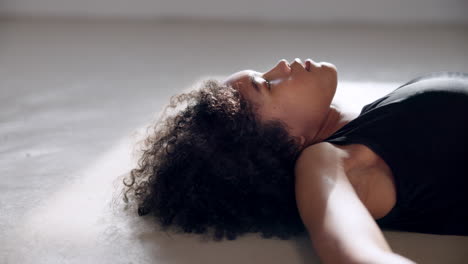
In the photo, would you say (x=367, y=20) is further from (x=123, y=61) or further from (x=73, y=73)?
(x=73, y=73)

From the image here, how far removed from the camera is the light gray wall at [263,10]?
347 centimetres

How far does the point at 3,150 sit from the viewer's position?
1974 mm

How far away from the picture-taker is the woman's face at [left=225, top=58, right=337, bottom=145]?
1440 mm

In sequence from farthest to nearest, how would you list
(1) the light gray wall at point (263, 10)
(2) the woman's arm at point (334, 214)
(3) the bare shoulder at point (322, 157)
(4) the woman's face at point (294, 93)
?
(1) the light gray wall at point (263, 10), (4) the woman's face at point (294, 93), (3) the bare shoulder at point (322, 157), (2) the woman's arm at point (334, 214)

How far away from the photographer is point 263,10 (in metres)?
3.63

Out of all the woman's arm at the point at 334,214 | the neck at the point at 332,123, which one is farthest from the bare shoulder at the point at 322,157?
the neck at the point at 332,123

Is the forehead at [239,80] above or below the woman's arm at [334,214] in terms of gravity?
above

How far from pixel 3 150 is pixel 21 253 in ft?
2.25

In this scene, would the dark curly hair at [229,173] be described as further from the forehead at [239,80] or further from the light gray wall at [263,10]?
the light gray wall at [263,10]

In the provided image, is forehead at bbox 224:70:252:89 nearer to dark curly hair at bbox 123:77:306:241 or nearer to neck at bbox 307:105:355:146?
dark curly hair at bbox 123:77:306:241

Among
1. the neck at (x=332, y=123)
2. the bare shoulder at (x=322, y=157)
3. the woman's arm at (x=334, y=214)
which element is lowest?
the woman's arm at (x=334, y=214)

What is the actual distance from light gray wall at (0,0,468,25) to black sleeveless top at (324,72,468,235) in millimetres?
2209

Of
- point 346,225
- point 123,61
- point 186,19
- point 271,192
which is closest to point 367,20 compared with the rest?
point 186,19

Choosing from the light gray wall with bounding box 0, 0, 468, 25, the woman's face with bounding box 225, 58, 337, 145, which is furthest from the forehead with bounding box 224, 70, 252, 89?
the light gray wall with bounding box 0, 0, 468, 25
